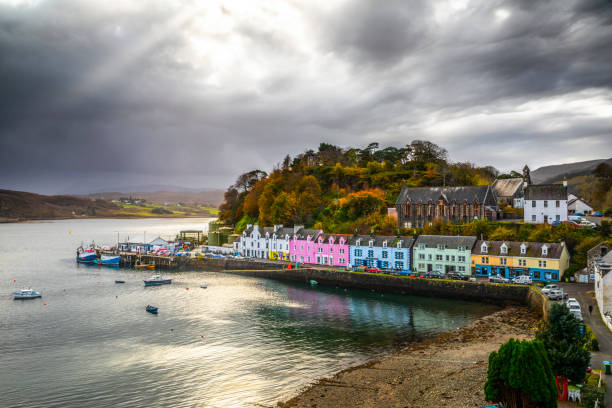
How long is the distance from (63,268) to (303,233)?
4835 cm

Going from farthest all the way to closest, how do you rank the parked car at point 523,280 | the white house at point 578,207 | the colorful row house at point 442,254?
1. the white house at point 578,207
2. the colorful row house at point 442,254
3. the parked car at point 523,280

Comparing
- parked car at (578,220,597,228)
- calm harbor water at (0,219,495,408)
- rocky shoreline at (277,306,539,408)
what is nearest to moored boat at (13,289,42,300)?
calm harbor water at (0,219,495,408)

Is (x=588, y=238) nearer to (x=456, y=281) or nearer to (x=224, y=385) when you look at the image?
(x=456, y=281)

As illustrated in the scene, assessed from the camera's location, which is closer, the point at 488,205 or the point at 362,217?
the point at 488,205

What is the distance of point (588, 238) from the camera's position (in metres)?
47.7

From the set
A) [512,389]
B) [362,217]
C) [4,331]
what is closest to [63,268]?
[4,331]

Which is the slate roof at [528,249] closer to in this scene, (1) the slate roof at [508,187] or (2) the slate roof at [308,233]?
(1) the slate roof at [508,187]

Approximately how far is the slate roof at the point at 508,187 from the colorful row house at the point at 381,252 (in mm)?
23152

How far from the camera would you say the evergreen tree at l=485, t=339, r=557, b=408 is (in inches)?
631

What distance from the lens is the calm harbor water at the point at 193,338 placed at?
79.3 feet

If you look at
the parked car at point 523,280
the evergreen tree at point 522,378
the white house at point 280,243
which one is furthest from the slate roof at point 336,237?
the evergreen tree at point 522,378

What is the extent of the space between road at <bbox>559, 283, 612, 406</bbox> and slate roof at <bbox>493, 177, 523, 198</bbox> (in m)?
27.5

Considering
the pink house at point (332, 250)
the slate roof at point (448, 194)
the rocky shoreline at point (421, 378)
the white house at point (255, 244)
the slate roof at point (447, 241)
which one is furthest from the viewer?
the white house at point (255, 244)

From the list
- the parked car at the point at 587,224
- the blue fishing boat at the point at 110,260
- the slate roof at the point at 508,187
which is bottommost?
the blue fishing boat at the point at 110,260
